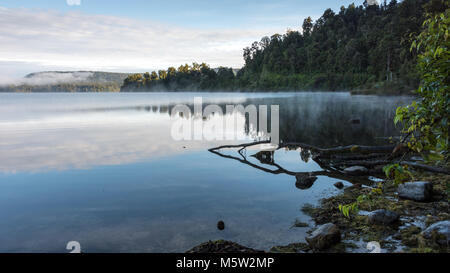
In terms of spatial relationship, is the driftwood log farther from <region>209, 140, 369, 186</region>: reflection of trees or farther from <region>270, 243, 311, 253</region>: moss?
<region>270, 243, 311, 253</region>: moss

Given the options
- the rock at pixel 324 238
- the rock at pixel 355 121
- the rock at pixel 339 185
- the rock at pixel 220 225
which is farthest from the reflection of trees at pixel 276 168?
the rock at pixel 355 121

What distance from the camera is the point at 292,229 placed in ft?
30.0

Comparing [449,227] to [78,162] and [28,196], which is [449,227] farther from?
[78,162]

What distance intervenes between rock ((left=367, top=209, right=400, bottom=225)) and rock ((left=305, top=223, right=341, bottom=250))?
1429mm

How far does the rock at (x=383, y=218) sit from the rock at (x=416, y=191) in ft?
6.84

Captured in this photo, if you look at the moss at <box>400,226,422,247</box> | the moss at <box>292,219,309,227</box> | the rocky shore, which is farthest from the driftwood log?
the moss at <box>400,226,422,247</box>

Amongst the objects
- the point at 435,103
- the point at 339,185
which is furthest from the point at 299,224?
the point at 435,103

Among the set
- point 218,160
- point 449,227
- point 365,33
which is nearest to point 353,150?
point 218,160

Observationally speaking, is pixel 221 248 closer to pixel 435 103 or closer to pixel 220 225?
pixel 220 225

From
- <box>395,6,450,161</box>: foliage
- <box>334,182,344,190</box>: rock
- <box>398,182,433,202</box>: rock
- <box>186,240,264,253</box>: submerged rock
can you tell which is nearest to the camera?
<box>395,6,450,161</box>: foliage

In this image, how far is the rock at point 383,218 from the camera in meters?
8.42

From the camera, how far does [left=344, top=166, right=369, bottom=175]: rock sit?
14289mm
